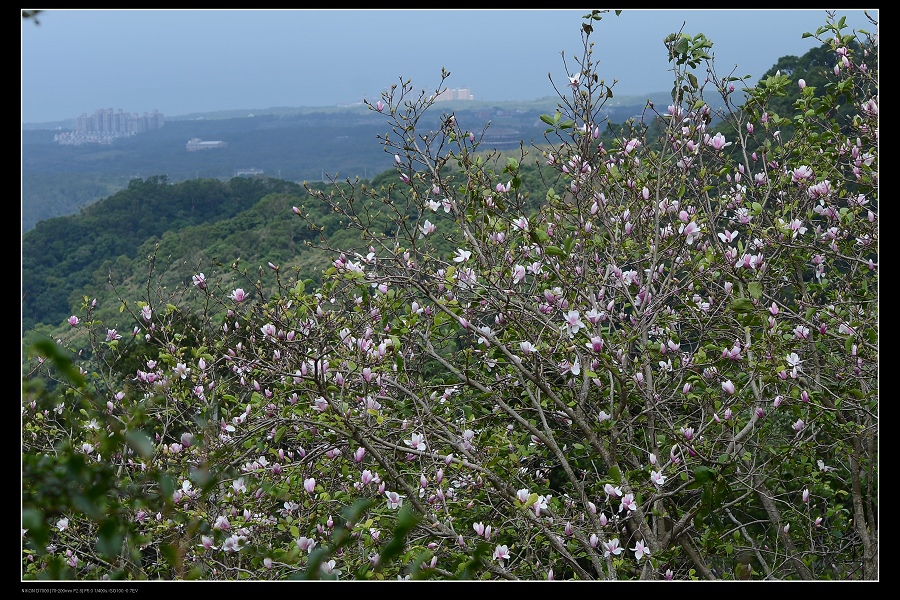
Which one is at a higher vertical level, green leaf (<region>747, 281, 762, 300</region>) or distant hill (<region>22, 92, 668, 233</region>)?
distant hill (<region>22, 92, 668, 233</region>)

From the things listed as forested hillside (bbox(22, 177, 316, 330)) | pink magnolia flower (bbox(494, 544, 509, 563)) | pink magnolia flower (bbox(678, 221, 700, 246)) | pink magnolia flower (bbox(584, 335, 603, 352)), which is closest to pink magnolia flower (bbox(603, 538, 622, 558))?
pink magnolia flower (bbox(494, 544, 509, 563))

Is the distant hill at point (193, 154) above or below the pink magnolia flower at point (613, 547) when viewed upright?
above

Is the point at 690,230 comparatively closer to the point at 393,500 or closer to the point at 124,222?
the point at 393,500

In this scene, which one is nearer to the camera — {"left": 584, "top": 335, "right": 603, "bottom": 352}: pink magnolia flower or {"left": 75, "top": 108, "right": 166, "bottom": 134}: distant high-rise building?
{"left": 584, "top": 335, "right": 603, "bottom": 352}: pink magnolia flower

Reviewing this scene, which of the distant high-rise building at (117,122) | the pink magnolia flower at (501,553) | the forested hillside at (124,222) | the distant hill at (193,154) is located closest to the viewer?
the pink magnolia flower at (501,553)

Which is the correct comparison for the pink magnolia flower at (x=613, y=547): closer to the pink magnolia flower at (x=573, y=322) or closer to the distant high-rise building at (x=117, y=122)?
the pink magnolia flower at (x=573, y=322)

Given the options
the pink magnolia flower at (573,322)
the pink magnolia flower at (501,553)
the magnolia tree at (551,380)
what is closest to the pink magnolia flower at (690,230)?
the magnolia tree at (551,380)

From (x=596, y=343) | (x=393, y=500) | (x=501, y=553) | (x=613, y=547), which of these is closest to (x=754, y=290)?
(x=596, y=343)

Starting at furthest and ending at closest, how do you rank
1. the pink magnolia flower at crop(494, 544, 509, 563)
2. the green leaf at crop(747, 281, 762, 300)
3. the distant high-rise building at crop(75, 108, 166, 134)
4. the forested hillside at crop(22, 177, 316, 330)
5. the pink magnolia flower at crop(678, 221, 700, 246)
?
the distant high-rise building at crop(75, 108, 166, 134), the forested hillside at crop(22, 177, 316, 330), the pink magnolia flower at crop(678, 221, 700, 246), the green leaf at crop(747, 281, 762, 300), the pink magnolia flower at crop(494, 544, 509, 563)

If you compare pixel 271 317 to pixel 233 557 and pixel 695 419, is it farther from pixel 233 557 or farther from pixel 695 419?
pixel 695 419

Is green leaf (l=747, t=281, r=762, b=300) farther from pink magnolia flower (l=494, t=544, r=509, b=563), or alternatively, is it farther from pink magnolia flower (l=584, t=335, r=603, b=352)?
pink magnolia flower (l=494, t=544, r=509, b=563)
